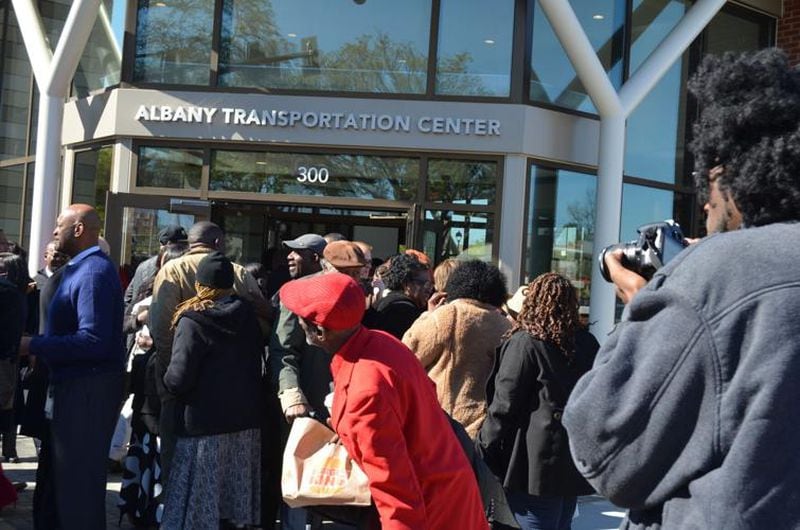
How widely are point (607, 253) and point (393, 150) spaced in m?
9.07

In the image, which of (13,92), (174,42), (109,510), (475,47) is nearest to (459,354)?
(109,510)

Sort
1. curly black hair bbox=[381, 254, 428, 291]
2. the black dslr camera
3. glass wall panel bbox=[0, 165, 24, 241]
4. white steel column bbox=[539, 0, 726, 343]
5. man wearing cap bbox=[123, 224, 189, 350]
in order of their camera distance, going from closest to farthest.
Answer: the black dslr camera → curly black hair bbox=[381, 254, 428, 291] → man wearing cap bbox=[123, 224, 189, 350] → white steel column bbox=[539, 0, 726, 343] → glass wall panel bbox=[0, 165, 24, 241]

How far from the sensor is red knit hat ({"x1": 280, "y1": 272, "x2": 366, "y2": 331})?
3225 mm

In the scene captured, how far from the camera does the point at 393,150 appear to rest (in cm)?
1102

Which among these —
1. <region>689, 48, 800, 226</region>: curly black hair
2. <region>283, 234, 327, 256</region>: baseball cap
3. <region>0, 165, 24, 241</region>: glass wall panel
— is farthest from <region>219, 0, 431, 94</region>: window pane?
<region>689, 48, 800, 226</region>: curly black hair

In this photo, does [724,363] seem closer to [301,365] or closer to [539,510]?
[539,510]

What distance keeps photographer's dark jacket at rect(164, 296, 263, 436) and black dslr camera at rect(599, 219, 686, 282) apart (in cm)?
331

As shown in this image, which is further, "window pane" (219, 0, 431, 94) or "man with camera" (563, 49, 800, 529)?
"window pane" (219, 0, 431, 94)

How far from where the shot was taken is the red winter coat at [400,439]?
291 cm

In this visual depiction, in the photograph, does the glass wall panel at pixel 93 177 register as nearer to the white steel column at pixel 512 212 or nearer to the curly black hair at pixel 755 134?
the white steel column at pixel 512 212

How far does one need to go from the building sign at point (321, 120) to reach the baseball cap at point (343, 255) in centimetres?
561

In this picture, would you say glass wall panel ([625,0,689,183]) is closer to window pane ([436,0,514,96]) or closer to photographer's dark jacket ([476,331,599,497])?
window pane ([436,0,514,96])

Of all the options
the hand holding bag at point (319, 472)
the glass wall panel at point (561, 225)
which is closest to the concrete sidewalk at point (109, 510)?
the hand holding bag at point (319, 472)

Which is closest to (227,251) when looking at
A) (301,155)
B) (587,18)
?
(301,155)
